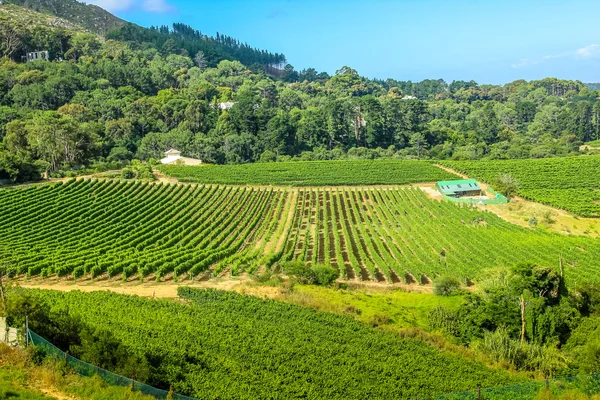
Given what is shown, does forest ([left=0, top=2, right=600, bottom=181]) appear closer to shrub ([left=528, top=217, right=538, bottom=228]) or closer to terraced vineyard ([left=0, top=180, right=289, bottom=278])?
terraced vineyard ([left=0, top=180, right=289, bottom=278])

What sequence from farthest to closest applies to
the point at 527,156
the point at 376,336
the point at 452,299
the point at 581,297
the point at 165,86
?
1. the point at 165,86
2. the point at 527,156
3. the point at 452,299
4. the point at 581,297
5. the point at 376,336

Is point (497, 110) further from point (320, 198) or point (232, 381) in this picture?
point (232, 381)

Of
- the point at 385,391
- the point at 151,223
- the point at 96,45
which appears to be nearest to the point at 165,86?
the point at 96,45

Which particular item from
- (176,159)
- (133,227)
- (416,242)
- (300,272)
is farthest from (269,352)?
(176,159)

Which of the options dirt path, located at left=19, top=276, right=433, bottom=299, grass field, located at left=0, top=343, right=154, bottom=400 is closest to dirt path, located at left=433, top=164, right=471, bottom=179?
dirt path, located at left=19, top=276, right=433, bottom=299

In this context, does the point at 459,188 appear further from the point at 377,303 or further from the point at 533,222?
the point at 377,303

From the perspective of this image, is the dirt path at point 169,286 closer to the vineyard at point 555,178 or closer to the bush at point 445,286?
the bush at point 445,286
